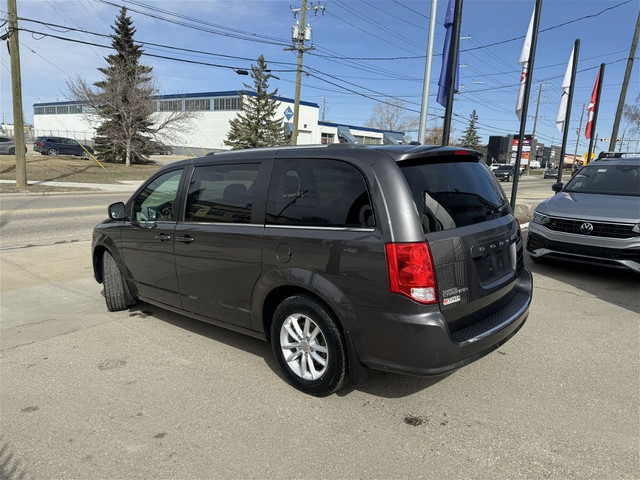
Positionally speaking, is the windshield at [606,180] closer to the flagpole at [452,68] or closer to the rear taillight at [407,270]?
the flagpole at [452,68]

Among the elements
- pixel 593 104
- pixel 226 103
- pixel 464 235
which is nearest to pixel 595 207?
pixel 464 235

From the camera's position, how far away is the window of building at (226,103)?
196 ft

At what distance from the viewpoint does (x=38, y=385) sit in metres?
3.39

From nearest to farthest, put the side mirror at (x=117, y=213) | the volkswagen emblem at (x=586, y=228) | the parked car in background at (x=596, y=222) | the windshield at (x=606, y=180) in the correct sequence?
the side mirror at (x=117, y=213) → the parked car in background at (x=596, y=222) → the volkswagen emblem at (x=586, y=228) → the windshield at (x=606, y=180)

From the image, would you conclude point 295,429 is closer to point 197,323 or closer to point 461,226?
point 461,226

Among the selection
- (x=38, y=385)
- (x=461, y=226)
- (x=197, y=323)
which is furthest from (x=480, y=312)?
(x=38, y=385)

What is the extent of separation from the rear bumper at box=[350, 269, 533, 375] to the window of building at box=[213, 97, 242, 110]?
59.8 m

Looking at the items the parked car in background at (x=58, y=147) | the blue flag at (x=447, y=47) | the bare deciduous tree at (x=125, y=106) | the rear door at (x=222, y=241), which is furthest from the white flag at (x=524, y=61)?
the parked car in background at (x=58, y=147)

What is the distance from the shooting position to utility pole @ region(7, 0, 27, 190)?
16.5 metres

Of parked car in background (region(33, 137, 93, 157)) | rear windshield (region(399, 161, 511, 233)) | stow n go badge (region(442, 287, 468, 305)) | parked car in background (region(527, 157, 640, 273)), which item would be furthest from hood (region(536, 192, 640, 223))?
parked car in background (region(33, 137, 93, 157))

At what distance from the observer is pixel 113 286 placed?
4.91m

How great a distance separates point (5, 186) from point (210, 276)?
1872cm

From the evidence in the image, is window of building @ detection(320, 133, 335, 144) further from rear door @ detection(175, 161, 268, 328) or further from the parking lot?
the parking lot

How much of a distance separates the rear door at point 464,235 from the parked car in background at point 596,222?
9.87ft
